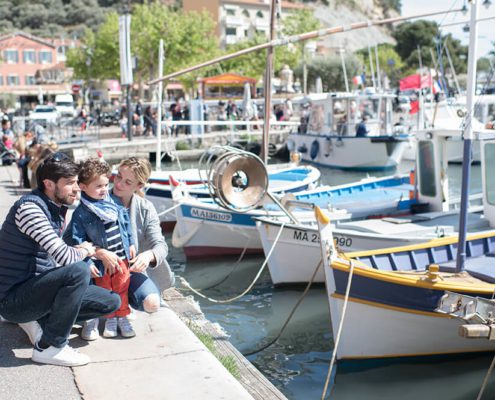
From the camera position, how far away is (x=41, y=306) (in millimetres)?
4961

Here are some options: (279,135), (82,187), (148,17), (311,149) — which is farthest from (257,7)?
(82,187)

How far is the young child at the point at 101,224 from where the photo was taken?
5.36 metres

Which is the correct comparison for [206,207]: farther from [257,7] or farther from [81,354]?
[257,7]

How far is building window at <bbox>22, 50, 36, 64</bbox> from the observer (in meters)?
95.9

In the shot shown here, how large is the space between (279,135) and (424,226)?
26.6m

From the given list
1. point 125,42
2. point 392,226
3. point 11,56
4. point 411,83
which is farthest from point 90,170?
point 11,56

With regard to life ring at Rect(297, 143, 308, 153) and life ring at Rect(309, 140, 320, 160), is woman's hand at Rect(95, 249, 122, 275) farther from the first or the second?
life ring at Rect(297, 143, 308, 153)

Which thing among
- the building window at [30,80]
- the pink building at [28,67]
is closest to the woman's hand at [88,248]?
the pink building at [28,67]

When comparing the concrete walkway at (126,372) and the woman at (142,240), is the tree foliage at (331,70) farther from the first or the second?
the concrete walkway at (126,372)

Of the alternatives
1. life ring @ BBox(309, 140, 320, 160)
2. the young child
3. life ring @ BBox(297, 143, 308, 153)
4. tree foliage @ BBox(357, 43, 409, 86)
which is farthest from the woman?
tree foliage @ BBox(357, 43, 409, 86)

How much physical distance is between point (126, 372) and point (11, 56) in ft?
318

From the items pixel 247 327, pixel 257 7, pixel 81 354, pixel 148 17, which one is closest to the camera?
pixel 81 354

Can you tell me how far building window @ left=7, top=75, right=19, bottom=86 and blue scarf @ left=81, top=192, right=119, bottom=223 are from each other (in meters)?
94.7

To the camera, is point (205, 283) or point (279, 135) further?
point (279, 135)
